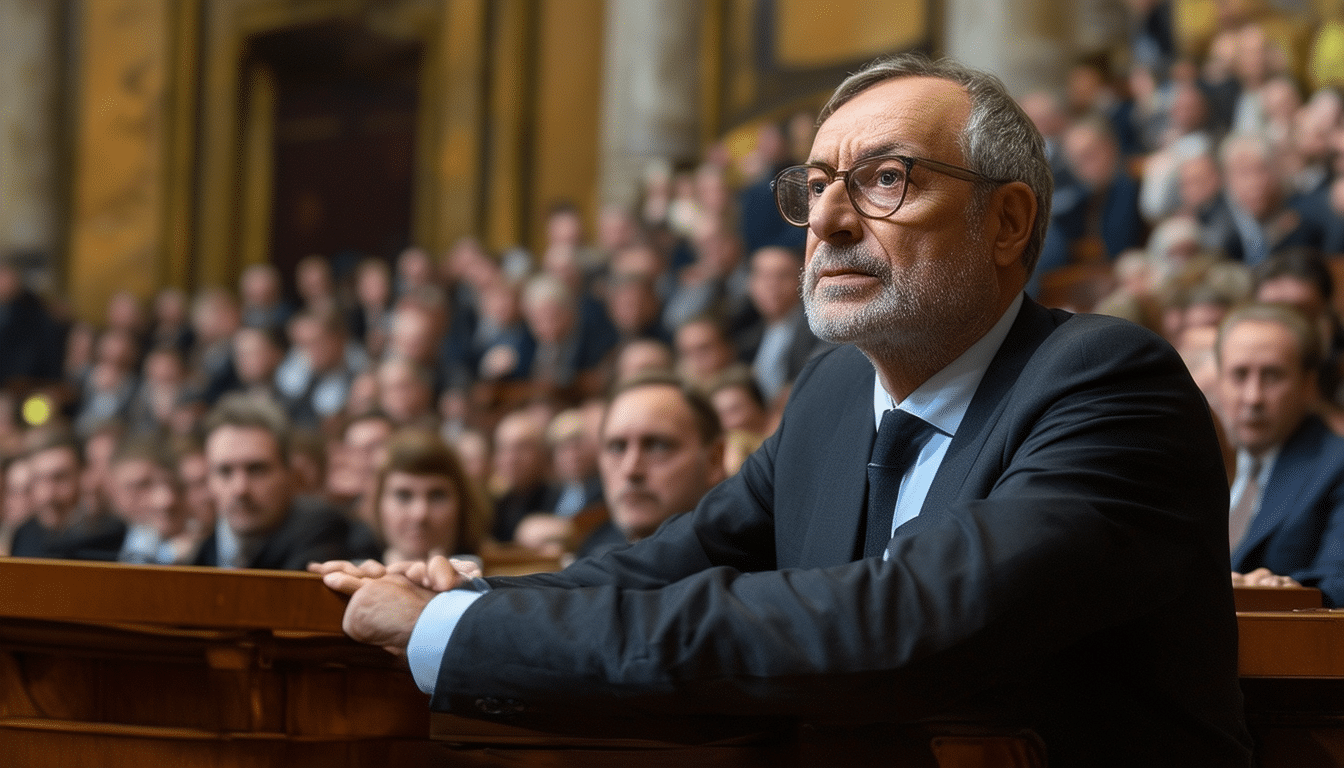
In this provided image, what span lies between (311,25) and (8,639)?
1447cm

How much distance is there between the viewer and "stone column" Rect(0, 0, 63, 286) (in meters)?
13.9

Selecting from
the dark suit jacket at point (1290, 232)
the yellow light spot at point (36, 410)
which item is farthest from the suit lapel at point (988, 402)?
the yellow light spot at point (36, 410)

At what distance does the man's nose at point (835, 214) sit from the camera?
5.69 feet

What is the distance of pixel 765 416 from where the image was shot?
201 inches

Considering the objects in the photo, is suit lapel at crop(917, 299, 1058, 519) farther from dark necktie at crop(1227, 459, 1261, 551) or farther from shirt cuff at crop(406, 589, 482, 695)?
dark necktie at crop(1227, 459, 1261, 551)

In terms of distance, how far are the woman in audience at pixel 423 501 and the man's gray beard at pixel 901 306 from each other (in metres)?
2.41

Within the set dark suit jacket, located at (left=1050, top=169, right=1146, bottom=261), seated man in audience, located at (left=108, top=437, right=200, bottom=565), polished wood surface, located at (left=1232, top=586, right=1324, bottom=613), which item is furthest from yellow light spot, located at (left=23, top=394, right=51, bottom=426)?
polished wood surface, located at (left=1232, top=586, right=1324, bottom=613)

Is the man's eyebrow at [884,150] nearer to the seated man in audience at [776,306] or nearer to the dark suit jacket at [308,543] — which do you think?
the dark suit jacket at [308,543]

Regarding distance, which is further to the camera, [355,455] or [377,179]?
[377,179]

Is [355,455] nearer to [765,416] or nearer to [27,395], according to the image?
[765,416]

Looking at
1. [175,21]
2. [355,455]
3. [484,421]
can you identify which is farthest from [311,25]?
[355,455]

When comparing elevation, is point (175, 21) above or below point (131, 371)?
above

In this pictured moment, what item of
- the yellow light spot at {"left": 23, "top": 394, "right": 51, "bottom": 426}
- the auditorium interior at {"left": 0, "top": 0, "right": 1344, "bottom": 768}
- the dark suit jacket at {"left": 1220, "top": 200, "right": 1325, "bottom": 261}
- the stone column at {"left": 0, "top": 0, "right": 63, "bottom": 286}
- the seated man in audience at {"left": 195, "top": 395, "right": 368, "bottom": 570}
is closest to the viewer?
the auditorium interior at {"left": 0, "top": 0, "right": 1344, "bottom": 768}

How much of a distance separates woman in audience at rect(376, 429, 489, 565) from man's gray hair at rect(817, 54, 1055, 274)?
244 centimetres
